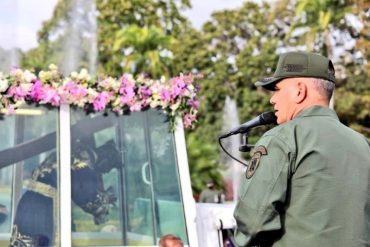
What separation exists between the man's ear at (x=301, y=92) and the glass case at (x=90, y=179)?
262cm

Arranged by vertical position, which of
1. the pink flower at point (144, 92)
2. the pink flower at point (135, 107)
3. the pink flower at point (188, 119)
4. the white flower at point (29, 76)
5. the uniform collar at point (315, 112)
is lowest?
the uniform collar at point (315, 112)

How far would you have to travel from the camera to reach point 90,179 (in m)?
5.27

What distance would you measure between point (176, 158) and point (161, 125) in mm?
239

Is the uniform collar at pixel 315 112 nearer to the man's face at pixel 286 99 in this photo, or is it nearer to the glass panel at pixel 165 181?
the man's face at pixel 286 99

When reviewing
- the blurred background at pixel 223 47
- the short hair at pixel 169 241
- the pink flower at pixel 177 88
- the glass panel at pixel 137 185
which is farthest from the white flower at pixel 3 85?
the blurred background at pixel 223 47

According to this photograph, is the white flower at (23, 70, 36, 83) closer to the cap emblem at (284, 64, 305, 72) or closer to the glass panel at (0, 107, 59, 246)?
the glass panel at (0, 107, 59, 246)

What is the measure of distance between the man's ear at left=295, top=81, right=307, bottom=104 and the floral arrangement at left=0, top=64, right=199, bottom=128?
105 inches

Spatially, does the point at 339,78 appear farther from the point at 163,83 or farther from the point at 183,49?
the point at 163,83

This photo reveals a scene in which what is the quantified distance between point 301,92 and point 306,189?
34 centimetres

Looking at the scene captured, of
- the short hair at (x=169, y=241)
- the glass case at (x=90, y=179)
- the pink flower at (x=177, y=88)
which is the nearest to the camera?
the short hair at (x=169, y=241)

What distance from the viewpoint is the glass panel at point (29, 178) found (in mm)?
5086

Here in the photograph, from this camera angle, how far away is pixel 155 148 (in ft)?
17.9

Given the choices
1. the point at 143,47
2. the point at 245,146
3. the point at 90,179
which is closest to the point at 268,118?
the point at 245,146

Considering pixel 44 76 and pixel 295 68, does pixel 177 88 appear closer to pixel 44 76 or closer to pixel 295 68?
pixel 44 76
